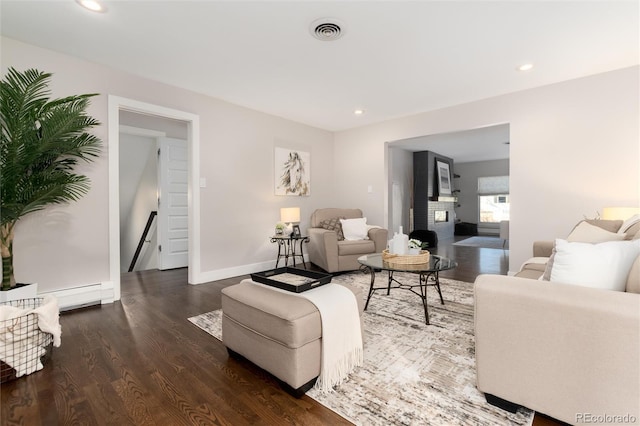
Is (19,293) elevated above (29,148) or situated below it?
below

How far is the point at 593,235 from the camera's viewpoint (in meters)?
2.12

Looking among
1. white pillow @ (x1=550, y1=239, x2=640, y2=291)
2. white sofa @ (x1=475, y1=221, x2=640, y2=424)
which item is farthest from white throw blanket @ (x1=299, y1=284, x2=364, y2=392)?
white pillow @ (x1=550, y1=239, x2=640, y2=291)

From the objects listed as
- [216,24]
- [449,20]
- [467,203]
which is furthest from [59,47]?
[467,203]

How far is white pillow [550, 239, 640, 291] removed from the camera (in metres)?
1.31

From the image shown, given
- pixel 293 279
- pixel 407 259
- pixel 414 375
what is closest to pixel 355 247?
pixel 407 259

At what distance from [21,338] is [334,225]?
11.9 feet

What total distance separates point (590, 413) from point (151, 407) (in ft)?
6.41

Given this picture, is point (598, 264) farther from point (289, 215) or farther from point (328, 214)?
point (328, 214)

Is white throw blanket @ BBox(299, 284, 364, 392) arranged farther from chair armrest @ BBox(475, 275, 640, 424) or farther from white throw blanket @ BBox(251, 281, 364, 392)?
chair armrest @ BBox(475, 275, 640, 424)

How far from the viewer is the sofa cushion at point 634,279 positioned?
1193mm

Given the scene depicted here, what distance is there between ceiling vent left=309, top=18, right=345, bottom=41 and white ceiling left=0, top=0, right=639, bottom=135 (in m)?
0.05

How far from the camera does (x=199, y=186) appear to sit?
12.4ft

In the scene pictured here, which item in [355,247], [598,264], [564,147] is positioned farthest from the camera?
[355,247]

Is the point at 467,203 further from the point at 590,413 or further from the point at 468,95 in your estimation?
the point at 590,413
